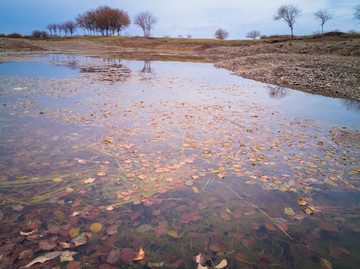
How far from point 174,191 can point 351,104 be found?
10.3 meters

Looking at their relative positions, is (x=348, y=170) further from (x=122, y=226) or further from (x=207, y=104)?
(x=207, y=104)

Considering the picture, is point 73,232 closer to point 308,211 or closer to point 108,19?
point 308,211

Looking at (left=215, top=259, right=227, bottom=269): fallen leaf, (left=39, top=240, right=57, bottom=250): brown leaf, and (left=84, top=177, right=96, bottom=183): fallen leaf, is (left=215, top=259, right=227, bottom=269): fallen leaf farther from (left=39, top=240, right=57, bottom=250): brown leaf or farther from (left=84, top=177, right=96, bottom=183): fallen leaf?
(left=84, top=177, right=96, bottom=183): fallen leaf

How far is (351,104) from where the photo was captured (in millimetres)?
9297

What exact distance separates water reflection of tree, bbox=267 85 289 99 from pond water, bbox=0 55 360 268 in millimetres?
4152

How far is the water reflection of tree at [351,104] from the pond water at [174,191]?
8.35ft

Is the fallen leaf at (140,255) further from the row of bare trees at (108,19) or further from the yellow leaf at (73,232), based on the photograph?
the row of bare trees at (108,19)

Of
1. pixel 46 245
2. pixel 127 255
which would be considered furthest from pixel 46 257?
pixel 127 255

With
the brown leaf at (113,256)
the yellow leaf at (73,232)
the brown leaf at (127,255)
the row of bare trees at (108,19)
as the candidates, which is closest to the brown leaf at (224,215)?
the brown leaf at (127,255)

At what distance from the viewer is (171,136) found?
536 cm

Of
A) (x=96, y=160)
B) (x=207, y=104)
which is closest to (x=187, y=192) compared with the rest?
(x=96, y=160)

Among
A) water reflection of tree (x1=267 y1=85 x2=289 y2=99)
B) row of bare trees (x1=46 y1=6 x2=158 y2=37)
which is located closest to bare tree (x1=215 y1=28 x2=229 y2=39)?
row of bare trees (x1=46 y1=6 x2=158 y2=37)

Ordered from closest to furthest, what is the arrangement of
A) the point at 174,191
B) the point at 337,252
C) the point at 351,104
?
the point at 337,252 < the point at 174,191 < the point at 351,104

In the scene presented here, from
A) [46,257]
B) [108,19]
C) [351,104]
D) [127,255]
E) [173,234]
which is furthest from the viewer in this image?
[108,19]
